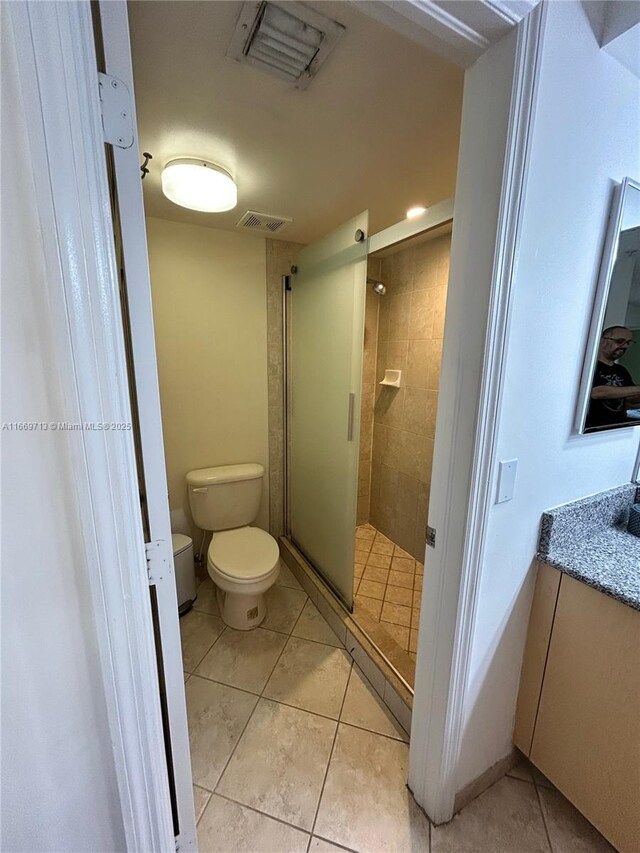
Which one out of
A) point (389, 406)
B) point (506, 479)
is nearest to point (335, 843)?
point (506, 479)

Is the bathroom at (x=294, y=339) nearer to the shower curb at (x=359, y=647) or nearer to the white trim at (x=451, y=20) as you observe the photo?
the shower curb at (x=359, y=647)

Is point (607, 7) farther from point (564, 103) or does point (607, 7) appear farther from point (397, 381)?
point (397, 381)

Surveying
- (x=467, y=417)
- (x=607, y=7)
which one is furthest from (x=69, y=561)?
(x=607, y=7)

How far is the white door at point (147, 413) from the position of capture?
574 millimetres

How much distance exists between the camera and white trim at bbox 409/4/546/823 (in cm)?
72

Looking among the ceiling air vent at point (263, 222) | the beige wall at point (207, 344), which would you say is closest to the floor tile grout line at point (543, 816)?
the beige wall at point (207, 344)

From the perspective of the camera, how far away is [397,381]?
7.99 feet

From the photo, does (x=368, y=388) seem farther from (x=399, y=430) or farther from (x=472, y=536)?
(x=472, y=536)

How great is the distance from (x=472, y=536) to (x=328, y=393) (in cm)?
112

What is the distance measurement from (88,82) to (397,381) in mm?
2131

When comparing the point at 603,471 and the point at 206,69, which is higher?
the point at 206,69

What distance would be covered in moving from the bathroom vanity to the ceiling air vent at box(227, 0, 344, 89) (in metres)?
1.40

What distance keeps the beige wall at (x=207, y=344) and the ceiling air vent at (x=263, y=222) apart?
0.56 ft

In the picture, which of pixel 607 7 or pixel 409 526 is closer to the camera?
pixel 607 7
